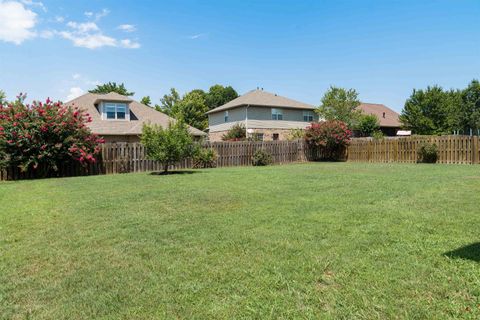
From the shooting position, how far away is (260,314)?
2.68 metres

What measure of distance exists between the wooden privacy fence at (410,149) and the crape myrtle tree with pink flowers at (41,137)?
55.9 feet

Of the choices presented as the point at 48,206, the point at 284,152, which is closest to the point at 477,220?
the point at 48,206

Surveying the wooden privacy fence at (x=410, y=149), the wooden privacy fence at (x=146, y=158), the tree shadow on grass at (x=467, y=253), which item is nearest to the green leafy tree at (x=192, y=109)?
the wooden privacy fence at (x=146, y=158)

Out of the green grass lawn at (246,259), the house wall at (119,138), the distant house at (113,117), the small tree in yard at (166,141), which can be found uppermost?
the distant house at (113,117)

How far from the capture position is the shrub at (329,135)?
79.7 feet

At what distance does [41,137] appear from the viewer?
48.5ft

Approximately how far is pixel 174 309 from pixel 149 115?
87.8ft

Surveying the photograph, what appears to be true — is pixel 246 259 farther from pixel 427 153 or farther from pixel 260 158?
pixel 427 153

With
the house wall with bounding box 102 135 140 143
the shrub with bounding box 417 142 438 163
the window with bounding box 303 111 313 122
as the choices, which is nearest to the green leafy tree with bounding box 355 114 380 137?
the window with bounding box 303 111 313 122

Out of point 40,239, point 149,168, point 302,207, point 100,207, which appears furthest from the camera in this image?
point 149,168

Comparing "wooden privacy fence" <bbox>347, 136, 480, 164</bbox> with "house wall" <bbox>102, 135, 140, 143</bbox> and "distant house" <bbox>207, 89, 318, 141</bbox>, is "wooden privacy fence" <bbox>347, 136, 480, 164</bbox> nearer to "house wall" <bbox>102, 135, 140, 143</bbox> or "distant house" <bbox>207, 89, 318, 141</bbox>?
"distant house" <bbox>207, 89, 318, 141</bbox>

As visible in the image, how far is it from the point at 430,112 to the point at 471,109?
18986mm

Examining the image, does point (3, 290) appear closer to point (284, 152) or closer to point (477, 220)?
point (477, 220)

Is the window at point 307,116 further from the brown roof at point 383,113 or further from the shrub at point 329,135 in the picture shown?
the shrub at point 329,135
